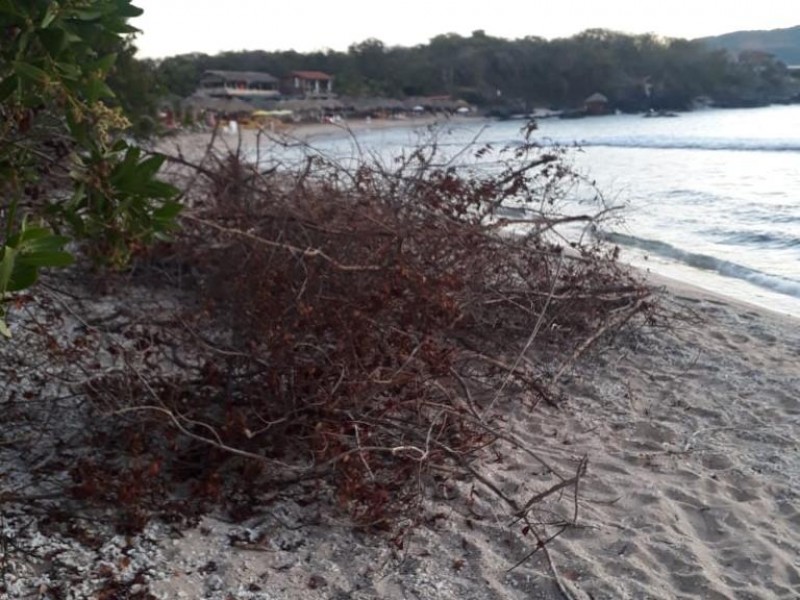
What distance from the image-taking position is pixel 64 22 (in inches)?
91.7

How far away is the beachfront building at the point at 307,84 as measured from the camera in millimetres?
61478

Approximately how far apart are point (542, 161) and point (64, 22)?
14.1 ft

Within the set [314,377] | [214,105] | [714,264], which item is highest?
[314,377]

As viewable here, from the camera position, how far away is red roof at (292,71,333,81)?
67.9 m

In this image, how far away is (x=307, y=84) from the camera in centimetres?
6531

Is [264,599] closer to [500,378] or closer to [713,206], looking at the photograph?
[500,378]

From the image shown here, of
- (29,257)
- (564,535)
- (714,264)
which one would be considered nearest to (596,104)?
(714,264)

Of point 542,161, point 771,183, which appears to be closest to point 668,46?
point 771,183

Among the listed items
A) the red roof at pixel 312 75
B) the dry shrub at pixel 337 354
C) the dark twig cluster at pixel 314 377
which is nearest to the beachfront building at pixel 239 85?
the red roof at pixel 312 75

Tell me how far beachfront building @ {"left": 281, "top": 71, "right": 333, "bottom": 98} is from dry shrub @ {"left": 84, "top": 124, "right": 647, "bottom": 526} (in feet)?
183

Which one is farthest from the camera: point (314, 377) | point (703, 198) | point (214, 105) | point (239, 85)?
point (239, 85)

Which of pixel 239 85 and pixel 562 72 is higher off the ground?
pixel 562 72

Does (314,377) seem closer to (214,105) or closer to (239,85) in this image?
(214,105)

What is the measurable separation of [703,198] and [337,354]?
56.5 ft
